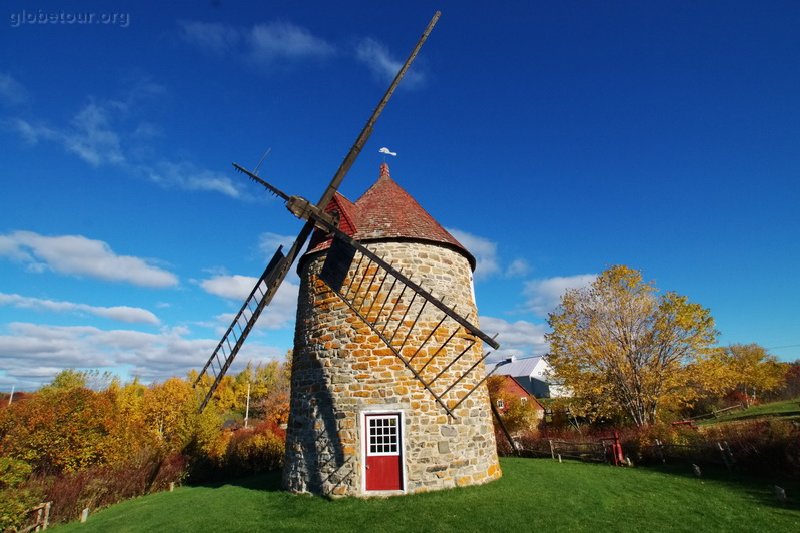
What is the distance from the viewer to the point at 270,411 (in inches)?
1906

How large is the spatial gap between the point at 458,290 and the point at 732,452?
12.5 meters

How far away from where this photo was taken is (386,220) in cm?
1343

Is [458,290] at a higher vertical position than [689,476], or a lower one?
higher

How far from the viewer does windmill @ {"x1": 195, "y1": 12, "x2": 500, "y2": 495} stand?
35.5 feet

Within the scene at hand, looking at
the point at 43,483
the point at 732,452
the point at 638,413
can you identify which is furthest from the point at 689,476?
the point at 43,483

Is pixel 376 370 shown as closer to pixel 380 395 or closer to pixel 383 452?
pixel 380 395

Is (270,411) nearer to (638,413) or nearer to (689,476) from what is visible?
(638,413)

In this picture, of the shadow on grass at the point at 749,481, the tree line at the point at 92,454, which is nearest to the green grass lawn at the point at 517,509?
the shadow on grass at the point at 749,481

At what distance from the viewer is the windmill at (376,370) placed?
10.8 metres

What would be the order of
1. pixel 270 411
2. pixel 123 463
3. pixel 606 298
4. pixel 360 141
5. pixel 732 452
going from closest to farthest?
1. pixel 360 141
2. pixel 732 452
3. pixel 123 463
4. pixel 606 298
5. pixel 270 411

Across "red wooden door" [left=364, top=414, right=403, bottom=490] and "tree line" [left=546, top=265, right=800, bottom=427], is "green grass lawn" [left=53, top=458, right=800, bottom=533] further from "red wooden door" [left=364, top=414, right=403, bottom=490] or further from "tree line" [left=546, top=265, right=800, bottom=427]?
"tree line" [left=546, top=265, right=800, bottom=427]

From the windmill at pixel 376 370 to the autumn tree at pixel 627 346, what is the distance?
12520 millimetres

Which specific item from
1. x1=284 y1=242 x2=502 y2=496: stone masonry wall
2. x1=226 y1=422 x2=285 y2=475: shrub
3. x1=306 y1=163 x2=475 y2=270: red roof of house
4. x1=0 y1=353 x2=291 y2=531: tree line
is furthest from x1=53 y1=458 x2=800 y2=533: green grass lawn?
x1=226 y1=422 x2=285 y2=475: shrub

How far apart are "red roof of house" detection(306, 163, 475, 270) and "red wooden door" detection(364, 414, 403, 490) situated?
5.80 metres
